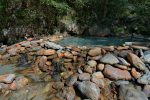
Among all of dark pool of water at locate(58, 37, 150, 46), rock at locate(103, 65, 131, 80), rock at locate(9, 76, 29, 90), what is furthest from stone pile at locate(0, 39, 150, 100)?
dark pool of water at locate(58, 37, 150, 46)

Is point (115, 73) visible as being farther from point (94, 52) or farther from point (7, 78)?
point (7, 78)

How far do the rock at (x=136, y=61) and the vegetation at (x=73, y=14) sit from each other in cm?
A: 379

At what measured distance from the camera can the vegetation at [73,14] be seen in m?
8.02

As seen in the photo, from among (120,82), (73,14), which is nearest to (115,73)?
(120,82)

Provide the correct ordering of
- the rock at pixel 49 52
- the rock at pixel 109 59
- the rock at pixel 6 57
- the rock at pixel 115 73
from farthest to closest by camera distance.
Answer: the rock at pixel 6 57
the rock at pixel 49 52
the rock at pixel 109 59
the rock at pixel 115 73

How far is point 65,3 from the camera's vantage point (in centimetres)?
821

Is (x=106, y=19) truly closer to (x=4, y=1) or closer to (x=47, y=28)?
(x=47, y=28)

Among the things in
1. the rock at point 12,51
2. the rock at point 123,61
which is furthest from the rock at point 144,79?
the rock at point 12,51

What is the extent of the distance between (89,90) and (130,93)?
63 cm

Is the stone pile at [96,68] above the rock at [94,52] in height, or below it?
below

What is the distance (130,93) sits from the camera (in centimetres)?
400

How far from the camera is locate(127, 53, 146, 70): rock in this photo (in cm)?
450

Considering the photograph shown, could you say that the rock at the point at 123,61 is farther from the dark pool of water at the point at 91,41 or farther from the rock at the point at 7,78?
the rock at the point at 7,78

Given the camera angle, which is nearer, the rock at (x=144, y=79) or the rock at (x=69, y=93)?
the rock at (x=69, y=93)
